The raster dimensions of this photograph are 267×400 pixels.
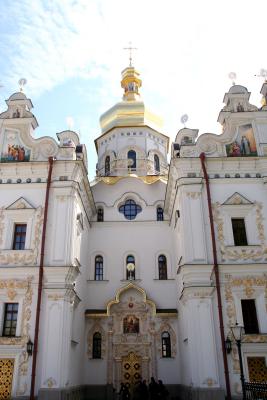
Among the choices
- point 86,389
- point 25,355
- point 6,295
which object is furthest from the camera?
point 86,389

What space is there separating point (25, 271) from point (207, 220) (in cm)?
757

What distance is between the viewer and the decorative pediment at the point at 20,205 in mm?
17036

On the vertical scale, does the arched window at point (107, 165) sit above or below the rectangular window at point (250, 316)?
above

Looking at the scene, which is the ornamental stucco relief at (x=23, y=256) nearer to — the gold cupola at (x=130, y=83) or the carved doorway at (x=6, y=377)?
the carved doorway at (x=6, y=377)

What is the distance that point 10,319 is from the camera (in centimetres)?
1544

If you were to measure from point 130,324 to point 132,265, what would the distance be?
9.79 feet

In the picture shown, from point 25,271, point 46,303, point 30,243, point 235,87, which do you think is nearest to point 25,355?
point 46,303

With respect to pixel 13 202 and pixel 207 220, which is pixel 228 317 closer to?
pixel 207 220

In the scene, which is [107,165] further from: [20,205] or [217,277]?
[217,277]

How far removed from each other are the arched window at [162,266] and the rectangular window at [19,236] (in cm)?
742

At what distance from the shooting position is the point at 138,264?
2088cm

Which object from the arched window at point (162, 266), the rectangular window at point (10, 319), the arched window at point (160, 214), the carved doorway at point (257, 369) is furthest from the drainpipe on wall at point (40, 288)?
the carved doorway at point (257, 369)

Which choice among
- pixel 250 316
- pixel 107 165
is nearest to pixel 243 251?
pixel 250 316

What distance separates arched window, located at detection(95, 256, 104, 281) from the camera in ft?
68.3
